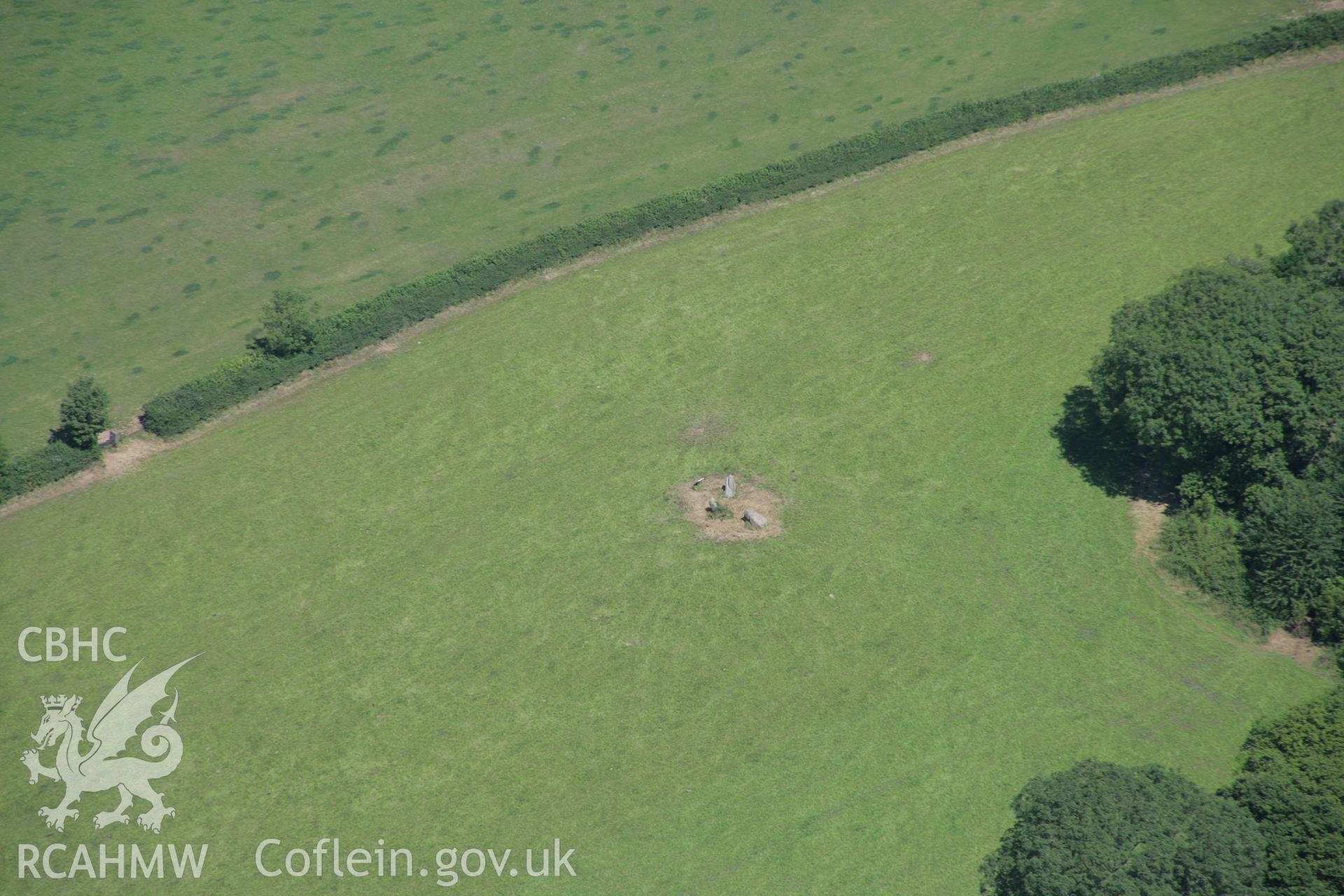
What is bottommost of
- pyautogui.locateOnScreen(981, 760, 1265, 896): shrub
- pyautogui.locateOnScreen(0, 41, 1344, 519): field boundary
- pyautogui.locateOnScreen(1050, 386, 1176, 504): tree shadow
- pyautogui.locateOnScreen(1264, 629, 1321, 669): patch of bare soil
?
pyautogui.locateOnScreen(1264, 629, 1321, 669): patch of bare soil

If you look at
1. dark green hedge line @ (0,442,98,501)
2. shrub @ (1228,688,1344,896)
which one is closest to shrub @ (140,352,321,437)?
dark green hedge line @ (0,442,98,501)

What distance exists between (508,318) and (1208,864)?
52843mm

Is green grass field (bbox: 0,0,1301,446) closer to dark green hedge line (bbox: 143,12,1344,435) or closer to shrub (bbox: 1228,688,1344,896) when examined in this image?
dark green hedge line (bbox: 143,12,1344,435)

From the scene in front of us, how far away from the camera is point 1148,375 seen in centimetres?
5766

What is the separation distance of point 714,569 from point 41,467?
40.3 meters

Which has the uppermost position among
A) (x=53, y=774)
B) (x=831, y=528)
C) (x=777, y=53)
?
(x=777, y=53)

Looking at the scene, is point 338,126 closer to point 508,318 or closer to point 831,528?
point 508,318

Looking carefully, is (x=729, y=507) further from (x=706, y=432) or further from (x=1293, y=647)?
(x=1293, y=647)

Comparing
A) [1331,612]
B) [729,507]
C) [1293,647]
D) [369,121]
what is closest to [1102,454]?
[1293,647]

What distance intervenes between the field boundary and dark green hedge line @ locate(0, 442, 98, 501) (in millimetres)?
401

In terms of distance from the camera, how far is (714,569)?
59.1m

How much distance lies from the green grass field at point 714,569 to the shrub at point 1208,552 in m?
1.68

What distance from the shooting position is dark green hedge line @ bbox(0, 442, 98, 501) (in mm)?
65812

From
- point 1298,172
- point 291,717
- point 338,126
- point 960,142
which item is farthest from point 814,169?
point 291,717
